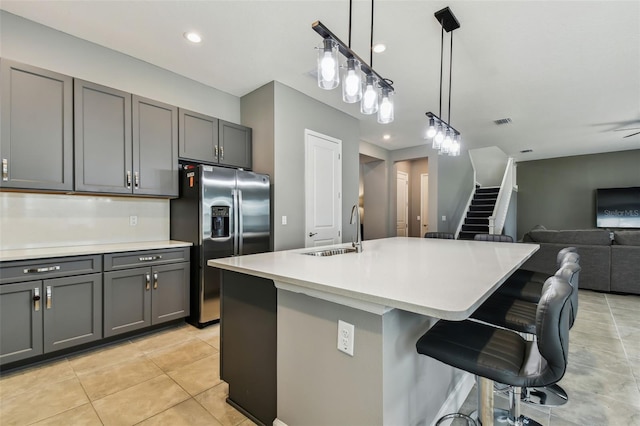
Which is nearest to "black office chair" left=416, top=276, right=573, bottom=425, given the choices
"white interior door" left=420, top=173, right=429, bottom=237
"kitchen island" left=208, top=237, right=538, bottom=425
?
"kitchen island" left=208, top=237, right=538, bottom=425

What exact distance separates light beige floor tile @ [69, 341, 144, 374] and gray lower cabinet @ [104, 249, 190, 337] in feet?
0.47

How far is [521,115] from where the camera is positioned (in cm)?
461

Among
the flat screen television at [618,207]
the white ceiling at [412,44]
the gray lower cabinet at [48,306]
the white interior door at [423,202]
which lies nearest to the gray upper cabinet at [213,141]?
the white ceiling at [412,44]

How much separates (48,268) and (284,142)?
2.54 m

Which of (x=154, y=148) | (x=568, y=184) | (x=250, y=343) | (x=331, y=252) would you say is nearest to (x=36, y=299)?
(x=154, y=148)

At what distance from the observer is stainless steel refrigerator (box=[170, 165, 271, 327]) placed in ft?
9.89

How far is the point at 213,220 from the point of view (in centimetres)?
311

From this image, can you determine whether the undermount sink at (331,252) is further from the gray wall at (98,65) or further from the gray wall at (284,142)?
the gray wall at (98,65)

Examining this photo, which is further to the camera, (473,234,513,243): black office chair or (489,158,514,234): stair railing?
(489,158,514,234): stair railing

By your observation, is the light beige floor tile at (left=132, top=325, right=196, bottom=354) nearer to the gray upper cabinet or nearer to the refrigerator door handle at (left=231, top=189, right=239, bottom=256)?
the refrigerator door handle at (left=231, top=189, right=239, bottom=256)

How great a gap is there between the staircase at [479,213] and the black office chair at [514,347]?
5.69 metres

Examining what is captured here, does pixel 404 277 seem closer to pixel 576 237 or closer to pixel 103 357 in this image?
pixel 103 357

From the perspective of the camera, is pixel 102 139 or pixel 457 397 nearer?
pixel 457 397

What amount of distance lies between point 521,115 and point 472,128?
81 centimetres
